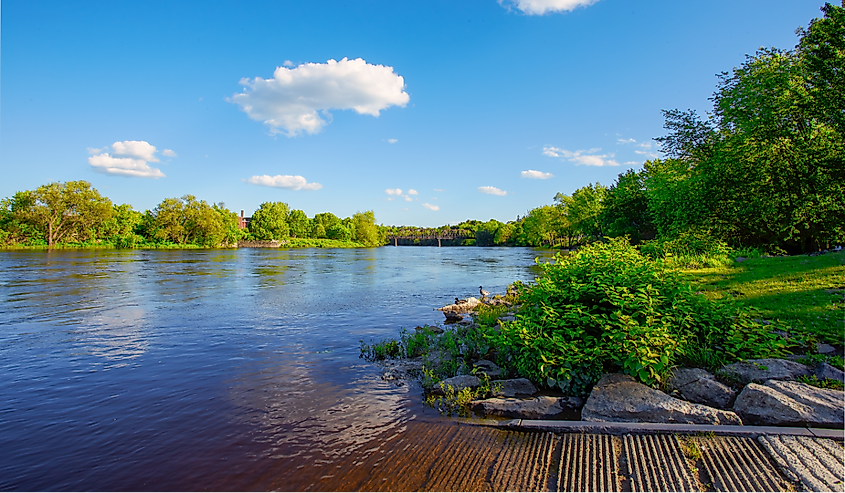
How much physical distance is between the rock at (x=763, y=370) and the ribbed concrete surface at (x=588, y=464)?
109 inches

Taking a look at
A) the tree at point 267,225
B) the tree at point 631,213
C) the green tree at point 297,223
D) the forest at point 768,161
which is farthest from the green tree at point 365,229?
the forest at point 768,161

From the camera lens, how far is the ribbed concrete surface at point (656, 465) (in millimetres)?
4531

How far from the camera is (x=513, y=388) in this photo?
7805 mm

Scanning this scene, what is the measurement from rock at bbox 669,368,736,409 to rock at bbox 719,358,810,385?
354 mm

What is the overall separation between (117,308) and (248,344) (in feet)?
32.2

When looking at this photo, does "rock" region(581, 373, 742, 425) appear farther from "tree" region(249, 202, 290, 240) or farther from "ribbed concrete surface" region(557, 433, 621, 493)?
"tree" region(249, 202, 290, 240)

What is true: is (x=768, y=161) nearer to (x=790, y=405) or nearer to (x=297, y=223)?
(x=790, y=405)

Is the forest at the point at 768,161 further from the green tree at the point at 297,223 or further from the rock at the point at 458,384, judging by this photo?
the green tree at the point at 297,223

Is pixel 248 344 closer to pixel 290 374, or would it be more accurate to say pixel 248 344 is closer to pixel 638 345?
pixel 290 374

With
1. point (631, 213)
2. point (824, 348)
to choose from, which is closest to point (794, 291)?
point (824, 348)

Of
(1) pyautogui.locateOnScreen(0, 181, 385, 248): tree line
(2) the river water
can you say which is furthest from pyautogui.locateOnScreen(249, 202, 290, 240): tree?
(2) the river water

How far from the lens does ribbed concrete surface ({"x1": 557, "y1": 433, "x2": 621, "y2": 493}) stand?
4730mm

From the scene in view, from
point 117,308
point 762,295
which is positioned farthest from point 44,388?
point 762,295

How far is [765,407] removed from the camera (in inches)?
224
